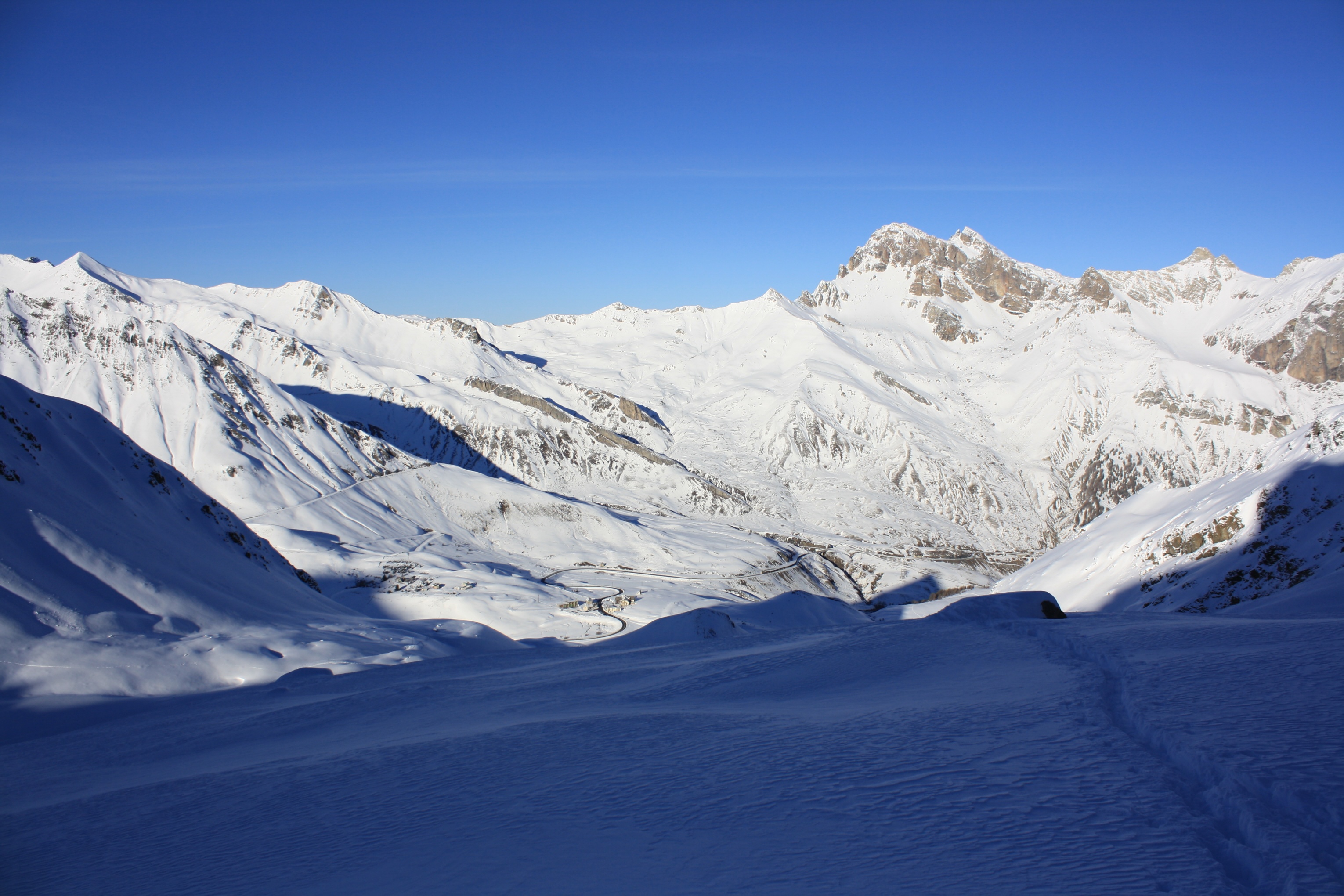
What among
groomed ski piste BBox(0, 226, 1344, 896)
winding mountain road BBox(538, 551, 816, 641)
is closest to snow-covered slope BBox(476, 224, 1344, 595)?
winding mountain road BBox(538, 551, 816, 641)

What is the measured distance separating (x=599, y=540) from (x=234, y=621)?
208 ft

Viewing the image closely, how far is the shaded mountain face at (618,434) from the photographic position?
9162 centimetres

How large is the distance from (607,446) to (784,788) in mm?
132150

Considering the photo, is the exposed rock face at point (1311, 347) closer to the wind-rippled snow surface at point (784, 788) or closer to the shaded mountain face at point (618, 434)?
the shaded mountain face at point (618, 434)

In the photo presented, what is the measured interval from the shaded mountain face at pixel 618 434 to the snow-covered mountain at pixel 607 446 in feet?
1.66

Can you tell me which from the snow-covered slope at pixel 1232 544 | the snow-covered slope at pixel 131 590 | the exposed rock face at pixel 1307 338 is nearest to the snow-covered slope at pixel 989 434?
the exposed rock face at pixel 1307 338

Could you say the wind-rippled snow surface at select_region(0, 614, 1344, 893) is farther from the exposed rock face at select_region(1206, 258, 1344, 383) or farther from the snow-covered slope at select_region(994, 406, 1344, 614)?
the exposed rock face at select_region(1206, 258, 1344, 383)

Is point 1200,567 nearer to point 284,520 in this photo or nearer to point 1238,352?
point 284,520

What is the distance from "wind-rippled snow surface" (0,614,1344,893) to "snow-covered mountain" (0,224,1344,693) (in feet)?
112

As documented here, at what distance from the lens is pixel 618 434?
155 metres

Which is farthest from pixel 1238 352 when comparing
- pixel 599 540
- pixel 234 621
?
pixel 234 621

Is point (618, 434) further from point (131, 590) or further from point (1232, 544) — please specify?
point (131, 590)

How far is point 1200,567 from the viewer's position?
35531 millimetres

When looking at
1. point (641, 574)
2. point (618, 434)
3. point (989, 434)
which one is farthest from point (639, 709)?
point (989, 434)
